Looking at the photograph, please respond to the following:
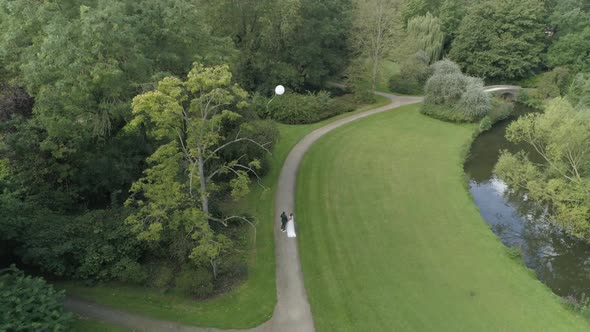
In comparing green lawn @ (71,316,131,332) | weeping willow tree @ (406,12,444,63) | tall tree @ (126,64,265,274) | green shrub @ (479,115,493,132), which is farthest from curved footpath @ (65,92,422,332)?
weeping willow tree @ (406,12,444,63)

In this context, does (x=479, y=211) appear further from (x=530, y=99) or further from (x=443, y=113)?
(x=530, y=99)

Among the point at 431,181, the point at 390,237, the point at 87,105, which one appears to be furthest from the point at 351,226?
the point at 87,105

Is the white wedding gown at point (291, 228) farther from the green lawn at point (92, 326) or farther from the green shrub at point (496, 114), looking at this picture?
the green shrub at point (496, 114)

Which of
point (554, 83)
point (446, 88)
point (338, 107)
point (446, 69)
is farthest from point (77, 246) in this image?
point (554, 83)

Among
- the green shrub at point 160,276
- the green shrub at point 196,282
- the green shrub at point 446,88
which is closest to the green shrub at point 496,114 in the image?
the green shrub at point 446,88

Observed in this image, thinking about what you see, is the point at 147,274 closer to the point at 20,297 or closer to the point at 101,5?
the point at 20,297

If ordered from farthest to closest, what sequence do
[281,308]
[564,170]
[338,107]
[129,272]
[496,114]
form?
1. [496,114]
2. [338,107]
3. [564,170]
4. [129,272]
5. [281,308]
